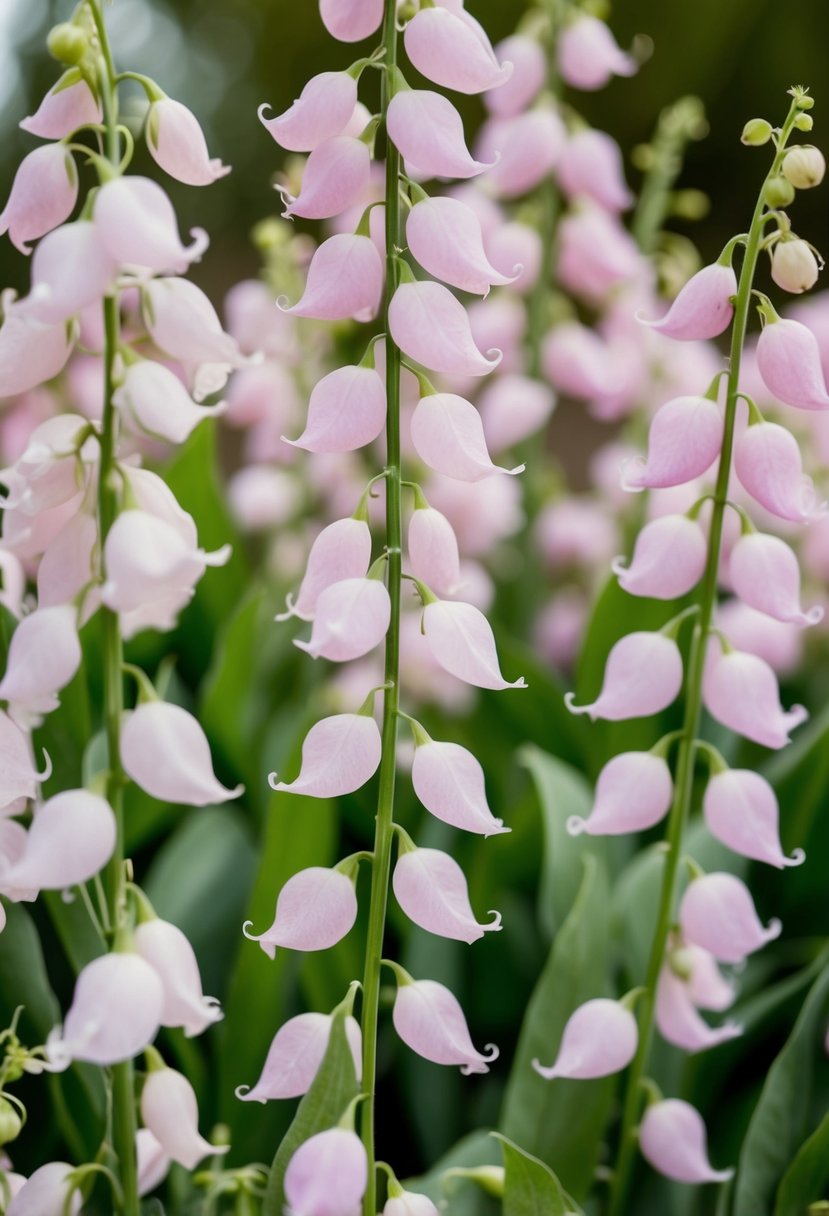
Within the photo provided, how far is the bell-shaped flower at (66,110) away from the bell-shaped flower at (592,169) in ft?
1.66

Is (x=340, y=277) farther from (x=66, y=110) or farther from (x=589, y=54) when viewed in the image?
(x=589, y=54)

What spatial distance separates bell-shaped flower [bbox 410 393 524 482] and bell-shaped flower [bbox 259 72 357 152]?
0.26 ft

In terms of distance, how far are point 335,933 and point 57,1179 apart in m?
0.10

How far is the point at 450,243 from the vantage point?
0.35m

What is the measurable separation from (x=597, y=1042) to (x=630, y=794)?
0.26ft

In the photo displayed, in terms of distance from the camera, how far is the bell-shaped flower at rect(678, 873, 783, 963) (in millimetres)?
450

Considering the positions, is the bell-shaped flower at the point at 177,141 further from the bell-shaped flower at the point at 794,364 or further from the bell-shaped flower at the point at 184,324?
the bell-shaped flower at the point at 794,364

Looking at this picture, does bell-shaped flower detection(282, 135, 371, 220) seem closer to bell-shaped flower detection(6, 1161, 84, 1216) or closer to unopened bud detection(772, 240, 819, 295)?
unopened bud detection(772, 240, 819, 295)

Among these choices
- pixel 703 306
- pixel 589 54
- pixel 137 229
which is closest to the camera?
pixel 137 229

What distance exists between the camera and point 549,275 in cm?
89

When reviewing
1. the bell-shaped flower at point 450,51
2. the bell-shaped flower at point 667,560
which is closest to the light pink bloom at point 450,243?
the bell-shaped flower at point 450,51

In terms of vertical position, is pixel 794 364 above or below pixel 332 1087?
above

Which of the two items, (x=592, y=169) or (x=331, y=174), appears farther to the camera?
(x=592, y=169)

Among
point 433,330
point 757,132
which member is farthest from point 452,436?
point 757,132
